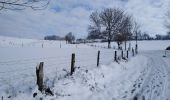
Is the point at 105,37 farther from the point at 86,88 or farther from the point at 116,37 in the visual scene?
the point at 86,88

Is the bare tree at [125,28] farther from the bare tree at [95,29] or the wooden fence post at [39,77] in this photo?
the wooden fence post at [39,77]

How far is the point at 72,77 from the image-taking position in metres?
9.95

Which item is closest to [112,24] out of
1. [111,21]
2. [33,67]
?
[111,21]

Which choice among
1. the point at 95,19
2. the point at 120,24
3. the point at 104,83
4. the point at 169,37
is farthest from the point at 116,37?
the point at 169,37

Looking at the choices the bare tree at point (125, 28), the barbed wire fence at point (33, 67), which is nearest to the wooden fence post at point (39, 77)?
the barbed wire fence at point (33, 67)

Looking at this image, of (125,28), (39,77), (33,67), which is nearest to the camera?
(39,77)

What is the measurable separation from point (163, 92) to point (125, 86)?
174 centimetres

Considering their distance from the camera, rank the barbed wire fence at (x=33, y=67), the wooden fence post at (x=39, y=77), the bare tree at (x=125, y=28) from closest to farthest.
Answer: the wooden fence post at (x=39, y=77) < the barbed wire fence at (x=33, y=67) < the bare tree at (x=125, y=28)

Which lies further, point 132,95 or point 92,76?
point 92,76

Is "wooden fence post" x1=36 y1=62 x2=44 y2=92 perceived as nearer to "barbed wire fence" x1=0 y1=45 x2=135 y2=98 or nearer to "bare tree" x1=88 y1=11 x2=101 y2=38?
"barbed wire fence" x1=0 y1=45 x2=135 y2=98

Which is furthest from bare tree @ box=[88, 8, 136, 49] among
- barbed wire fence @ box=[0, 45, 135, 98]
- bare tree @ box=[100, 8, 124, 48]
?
barbed wire fence @ box=[0, 45, 135, 98]

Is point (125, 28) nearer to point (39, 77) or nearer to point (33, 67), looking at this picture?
point (33, 67)

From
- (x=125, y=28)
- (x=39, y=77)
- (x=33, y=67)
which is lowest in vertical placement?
(x=33, y=67)

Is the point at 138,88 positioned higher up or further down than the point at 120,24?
further down
